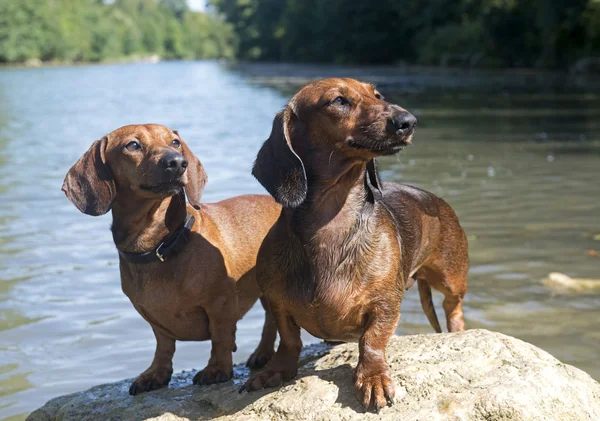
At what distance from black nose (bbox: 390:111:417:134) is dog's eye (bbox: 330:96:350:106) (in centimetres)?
29

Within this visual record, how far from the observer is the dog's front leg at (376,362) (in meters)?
3.63

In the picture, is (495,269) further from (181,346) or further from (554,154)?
(554,154)

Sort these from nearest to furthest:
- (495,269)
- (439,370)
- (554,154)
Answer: (439,370), (495,269), (554,154)

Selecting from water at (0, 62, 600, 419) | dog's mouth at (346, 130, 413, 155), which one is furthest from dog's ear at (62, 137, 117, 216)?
dog's mouth at (346, 130, 413, 155)

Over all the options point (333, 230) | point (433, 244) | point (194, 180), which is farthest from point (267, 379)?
point (433, 244)

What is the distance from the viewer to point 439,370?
3770mm

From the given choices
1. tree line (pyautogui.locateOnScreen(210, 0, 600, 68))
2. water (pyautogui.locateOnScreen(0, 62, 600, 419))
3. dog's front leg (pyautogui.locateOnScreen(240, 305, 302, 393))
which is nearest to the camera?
dog's front leg (pyautogui.locateOnScreen(240, 305, 302, 393))

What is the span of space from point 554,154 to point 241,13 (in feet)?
263

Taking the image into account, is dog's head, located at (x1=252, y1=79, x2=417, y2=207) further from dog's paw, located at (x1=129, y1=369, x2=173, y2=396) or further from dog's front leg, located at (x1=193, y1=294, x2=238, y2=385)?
dog's paw, located at (x1=129, y1=369, x2=173, y2=396)

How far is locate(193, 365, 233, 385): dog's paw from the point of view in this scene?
A: 14.9ft

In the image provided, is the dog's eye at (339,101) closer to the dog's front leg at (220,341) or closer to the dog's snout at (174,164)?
the dog's snout at (174,164)

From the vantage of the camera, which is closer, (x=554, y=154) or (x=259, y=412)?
(x=259, y=412)

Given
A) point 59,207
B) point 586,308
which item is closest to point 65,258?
point 59,207

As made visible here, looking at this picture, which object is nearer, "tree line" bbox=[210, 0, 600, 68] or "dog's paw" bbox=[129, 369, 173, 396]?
"dog's paw" bbox=[129, 369, 173, 396]
